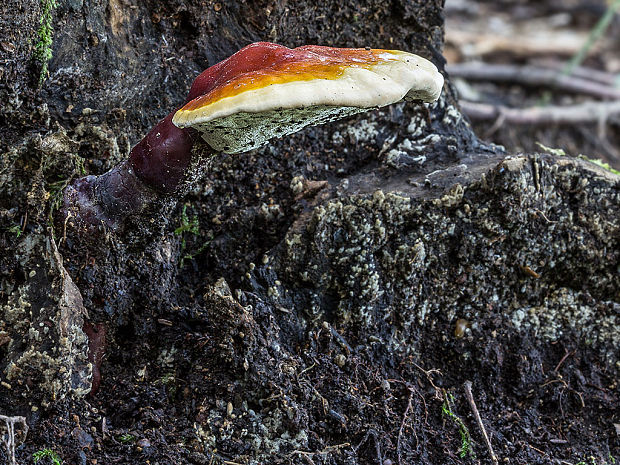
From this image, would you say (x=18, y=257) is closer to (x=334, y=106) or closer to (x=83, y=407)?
(x=83, y=407)

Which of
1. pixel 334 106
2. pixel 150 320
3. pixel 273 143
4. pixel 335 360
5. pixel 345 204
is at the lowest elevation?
pixel 335 360

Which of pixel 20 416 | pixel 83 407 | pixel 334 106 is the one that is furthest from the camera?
pixel 83 407

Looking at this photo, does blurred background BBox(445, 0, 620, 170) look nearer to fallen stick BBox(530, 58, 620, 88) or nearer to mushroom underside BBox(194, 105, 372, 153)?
fallen stick BBox(530, 58, 620, 88)

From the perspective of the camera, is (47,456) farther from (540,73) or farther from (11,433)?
(540,73)

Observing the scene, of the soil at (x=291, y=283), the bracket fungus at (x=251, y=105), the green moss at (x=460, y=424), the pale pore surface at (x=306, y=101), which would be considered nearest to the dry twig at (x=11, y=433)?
the soil at (x=291, y=283)

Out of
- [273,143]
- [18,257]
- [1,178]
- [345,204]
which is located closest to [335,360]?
[345,204]

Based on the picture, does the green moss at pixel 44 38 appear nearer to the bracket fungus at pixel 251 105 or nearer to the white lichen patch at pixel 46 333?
the bracket fungus at pixel 251 105

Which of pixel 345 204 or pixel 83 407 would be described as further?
pixel 345 204
